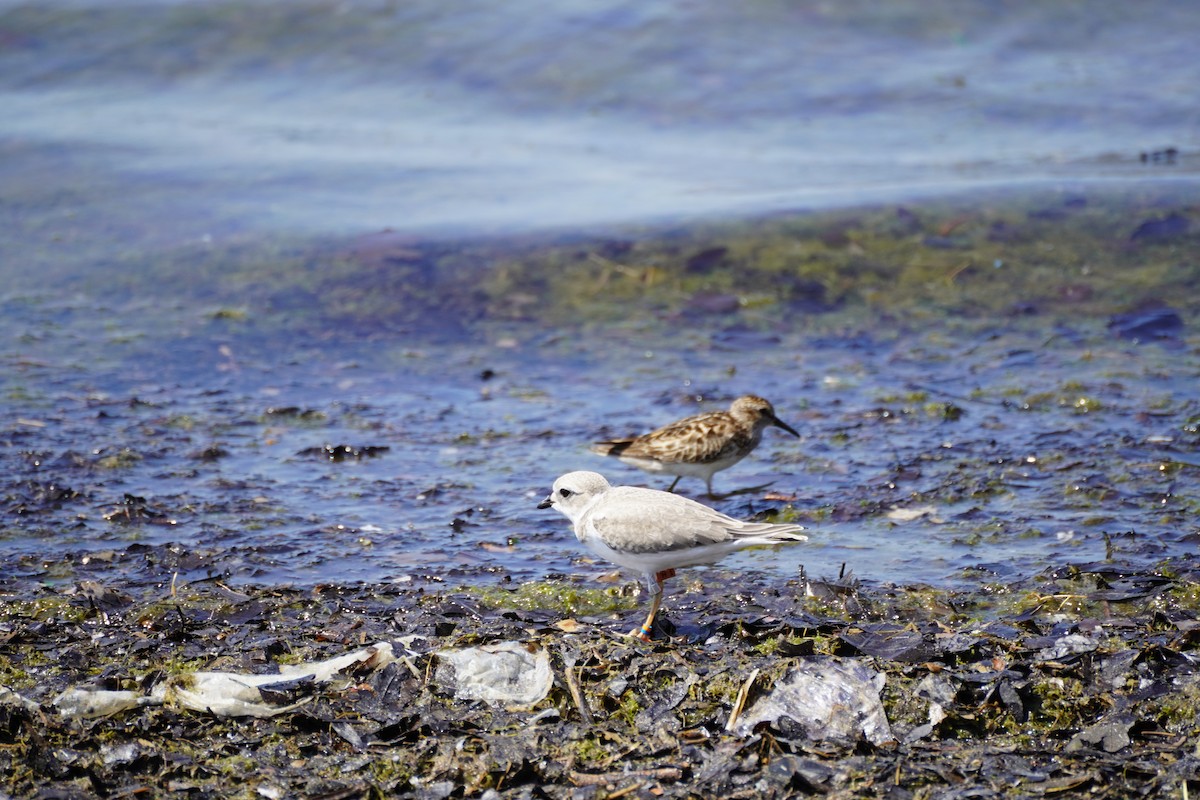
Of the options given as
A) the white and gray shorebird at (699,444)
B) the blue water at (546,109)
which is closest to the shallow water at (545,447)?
the white and gray shorebird at (699,444)

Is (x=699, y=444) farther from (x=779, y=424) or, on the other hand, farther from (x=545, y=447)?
(x=545, y=447)

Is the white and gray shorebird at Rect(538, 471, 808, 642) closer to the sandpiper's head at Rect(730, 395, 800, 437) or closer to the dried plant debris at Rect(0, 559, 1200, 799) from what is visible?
the dried plant debris at Rect(0, 559, 1200, 799)

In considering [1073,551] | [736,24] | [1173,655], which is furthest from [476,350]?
[736,24]

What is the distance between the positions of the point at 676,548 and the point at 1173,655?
219 centimetres

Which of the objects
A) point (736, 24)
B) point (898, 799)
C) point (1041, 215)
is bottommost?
point (898, 799)

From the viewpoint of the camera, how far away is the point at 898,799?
452cm

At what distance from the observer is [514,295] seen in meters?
12.0

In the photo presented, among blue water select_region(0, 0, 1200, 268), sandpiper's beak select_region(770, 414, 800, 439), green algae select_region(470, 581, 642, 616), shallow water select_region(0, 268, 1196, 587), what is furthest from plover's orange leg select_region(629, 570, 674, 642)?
blue water select_region(0, 0, 1200, 268)

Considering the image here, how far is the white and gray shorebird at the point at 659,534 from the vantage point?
567 centimetres

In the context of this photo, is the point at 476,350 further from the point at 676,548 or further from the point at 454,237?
the point at 676,548

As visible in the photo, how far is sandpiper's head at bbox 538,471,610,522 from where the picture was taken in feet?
20.2

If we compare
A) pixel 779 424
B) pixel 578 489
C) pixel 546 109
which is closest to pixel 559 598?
pixel 578 489

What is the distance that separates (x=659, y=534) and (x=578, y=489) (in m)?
0.67

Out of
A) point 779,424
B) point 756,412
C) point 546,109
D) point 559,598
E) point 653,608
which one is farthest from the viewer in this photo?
point 546,109
